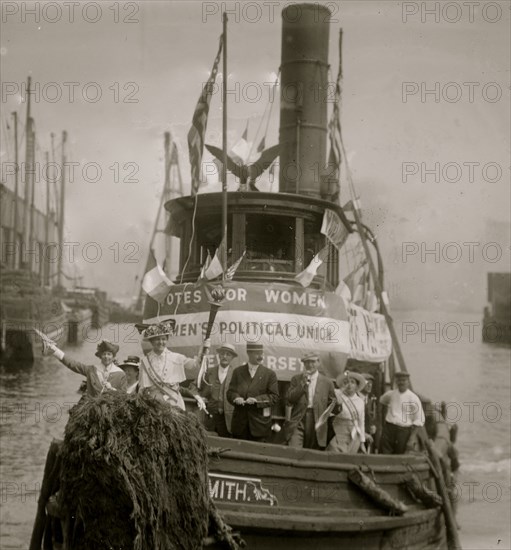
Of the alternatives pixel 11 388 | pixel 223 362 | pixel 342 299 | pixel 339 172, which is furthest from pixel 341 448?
pixel 11 388

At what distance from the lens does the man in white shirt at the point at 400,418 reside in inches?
406

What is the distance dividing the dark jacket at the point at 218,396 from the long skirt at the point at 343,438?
1270 millimetres

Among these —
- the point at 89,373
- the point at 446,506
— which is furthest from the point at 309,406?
the point at 446,506

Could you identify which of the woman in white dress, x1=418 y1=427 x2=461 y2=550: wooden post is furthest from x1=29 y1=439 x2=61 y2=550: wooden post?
x1=418 y1=427 x2=461 y2=550: wooden post

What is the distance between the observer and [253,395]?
8547 millimetres

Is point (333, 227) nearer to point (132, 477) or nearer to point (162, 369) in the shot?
point (162, 369)

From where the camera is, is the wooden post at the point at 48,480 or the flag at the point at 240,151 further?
the flag at the point at 240,151

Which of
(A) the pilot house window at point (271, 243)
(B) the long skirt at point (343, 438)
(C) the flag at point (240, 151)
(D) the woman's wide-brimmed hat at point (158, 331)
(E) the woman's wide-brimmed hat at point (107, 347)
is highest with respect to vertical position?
(C) the flag at point (240, 151)

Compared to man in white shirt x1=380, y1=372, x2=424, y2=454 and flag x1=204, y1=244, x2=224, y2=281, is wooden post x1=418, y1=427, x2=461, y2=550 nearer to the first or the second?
man in white shirt x1=380, y1=372, x2=424, y2=454

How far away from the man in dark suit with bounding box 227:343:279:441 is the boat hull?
1.87ft

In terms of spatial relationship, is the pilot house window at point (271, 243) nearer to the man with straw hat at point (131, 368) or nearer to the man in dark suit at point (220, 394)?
the man in dark suit at point (220, 394)

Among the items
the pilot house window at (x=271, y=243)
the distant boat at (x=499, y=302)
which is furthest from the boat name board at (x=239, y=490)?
the distant boat at (x=499, y=302)

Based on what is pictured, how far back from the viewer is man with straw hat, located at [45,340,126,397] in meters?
7.74

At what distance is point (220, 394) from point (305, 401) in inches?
37.1
